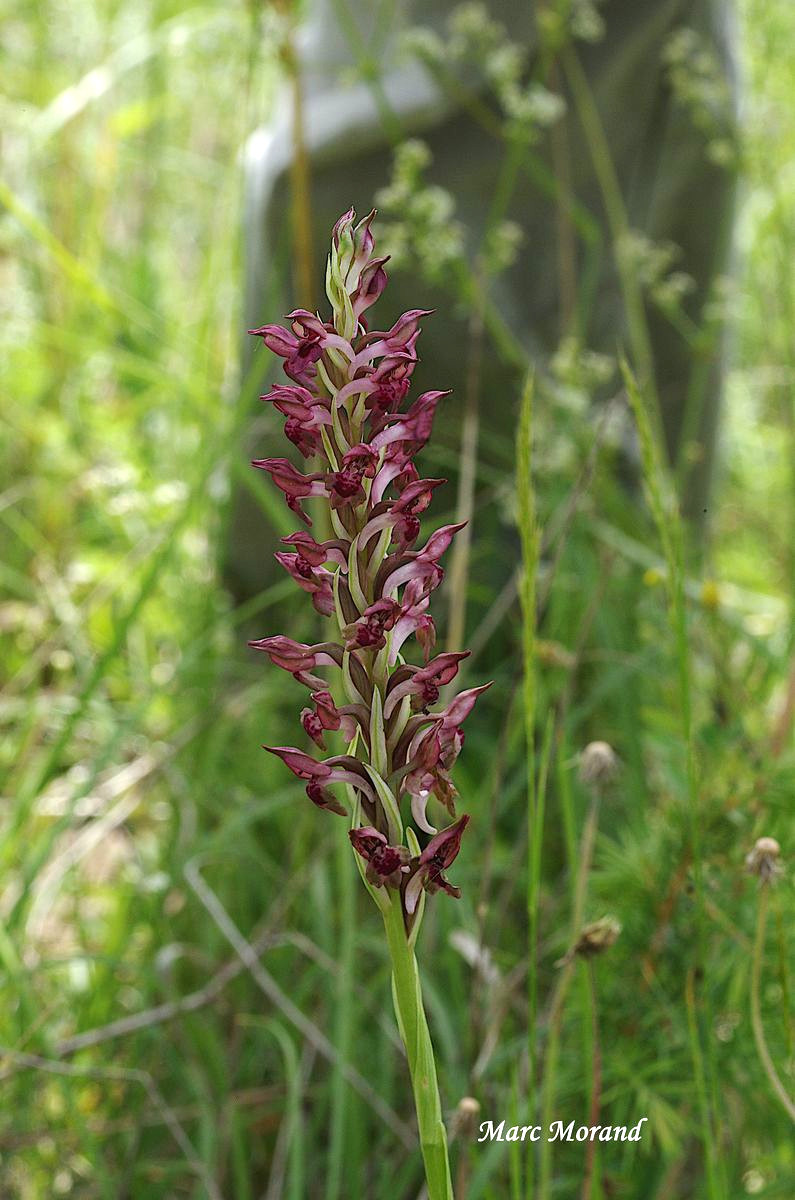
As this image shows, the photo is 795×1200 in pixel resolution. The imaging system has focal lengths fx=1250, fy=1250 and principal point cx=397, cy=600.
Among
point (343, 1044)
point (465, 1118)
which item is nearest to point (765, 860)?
point (465, 1118)

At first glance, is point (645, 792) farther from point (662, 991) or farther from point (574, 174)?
point (574, 174)

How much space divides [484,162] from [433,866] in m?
1.73

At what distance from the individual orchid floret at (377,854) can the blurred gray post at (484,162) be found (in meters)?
1.42

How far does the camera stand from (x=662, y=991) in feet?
3.84

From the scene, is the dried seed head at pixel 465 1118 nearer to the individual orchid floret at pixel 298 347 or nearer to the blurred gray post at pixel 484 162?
the individual orchid floret at pixel 298 347

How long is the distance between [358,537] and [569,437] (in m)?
1.36

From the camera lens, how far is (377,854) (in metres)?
0.54

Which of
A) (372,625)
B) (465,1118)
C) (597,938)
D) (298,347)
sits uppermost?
(298,347)

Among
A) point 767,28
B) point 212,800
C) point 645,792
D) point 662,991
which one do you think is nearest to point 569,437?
point 645,792

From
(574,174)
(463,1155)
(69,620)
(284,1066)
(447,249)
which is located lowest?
(284,1066)

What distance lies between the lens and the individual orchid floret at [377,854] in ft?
1.77

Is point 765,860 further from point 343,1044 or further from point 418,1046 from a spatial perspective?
point 343,1044

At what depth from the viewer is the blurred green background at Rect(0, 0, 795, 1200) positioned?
1.17m

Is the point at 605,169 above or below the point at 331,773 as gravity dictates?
above
